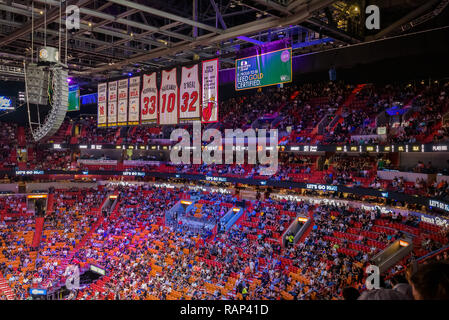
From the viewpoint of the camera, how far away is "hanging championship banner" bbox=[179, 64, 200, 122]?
13.3m

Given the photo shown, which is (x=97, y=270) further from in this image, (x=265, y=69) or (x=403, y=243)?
(x=403, y=243)

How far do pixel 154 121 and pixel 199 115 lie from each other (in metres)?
2.53

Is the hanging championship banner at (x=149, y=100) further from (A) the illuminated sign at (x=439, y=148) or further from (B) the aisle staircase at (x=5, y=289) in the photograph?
(B) the aisle staircase at (x=5, y=289)

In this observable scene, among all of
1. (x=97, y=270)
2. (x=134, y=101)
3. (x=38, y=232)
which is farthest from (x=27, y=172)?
(x=134, y=101)

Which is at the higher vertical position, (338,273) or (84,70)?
(84,70)

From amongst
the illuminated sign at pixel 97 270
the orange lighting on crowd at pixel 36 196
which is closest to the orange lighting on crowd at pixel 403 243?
the illuminated sign at pixel 97 270

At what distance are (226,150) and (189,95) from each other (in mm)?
13884

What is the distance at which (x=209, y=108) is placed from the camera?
12938mm

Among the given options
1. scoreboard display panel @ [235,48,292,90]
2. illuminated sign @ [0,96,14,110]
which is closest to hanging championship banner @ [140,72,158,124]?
scoreboard display panel @ [235,48,292,90]

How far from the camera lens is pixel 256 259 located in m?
17.8

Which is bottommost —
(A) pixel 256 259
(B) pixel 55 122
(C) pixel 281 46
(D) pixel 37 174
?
(A) pixel 256 259

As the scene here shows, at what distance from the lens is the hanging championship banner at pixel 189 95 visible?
13.3 m
